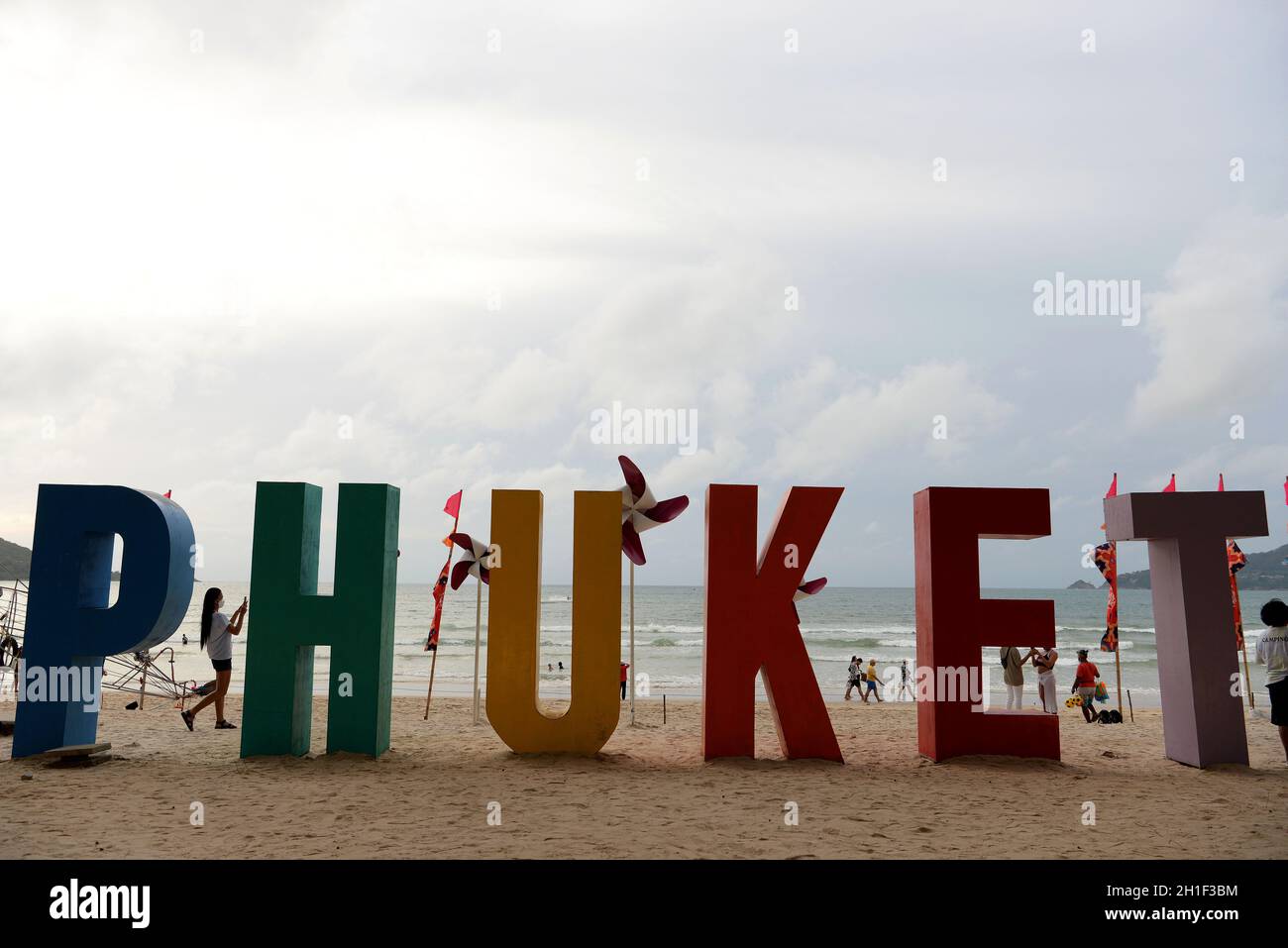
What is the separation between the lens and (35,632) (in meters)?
8.88

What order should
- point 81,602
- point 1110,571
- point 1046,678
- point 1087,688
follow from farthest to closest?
point 1087,688
point 1110,571
point 1046,678
point 81,602

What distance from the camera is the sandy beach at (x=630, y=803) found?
19.8ft

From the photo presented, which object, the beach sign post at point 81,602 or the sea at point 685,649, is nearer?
the beach sign post at point 81,602

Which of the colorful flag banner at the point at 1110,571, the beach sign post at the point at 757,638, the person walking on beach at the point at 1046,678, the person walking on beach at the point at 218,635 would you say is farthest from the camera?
the colorful flag banner at the point at 1110,571

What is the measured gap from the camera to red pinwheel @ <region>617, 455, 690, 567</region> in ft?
32.2

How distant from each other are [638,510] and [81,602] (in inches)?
237

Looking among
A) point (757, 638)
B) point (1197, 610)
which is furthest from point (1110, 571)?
point (757, 638)

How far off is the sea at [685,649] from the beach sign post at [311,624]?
36cm

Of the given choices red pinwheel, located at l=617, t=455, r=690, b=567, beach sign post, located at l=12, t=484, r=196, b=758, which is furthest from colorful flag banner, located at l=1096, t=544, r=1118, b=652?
beach sign post, located at l=12, t=484, r=196, b=758

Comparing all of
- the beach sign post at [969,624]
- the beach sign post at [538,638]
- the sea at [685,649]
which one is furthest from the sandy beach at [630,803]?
the sea at [685,649]

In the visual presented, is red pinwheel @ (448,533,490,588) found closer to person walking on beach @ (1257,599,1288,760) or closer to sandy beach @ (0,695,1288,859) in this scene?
sandy beach @ (0,695,1288,859)

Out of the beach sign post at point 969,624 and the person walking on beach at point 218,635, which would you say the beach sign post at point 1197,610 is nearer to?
the beach sign post at point 969,624

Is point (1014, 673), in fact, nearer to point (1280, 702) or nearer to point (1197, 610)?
point (1197, 610)

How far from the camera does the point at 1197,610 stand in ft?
30.5
